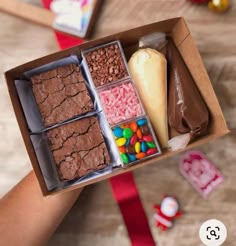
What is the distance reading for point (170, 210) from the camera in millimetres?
1019

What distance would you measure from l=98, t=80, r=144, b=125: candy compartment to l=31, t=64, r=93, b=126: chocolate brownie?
4cm

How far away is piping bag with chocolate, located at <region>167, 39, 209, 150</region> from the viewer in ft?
3.05

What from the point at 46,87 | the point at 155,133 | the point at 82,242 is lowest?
the point at 82,242

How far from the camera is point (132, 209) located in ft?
3.43

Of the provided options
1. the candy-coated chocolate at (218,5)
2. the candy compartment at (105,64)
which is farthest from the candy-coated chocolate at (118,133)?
the candy-coated chocolate at (218,5)

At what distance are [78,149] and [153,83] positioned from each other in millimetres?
212

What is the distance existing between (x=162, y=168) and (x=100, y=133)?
7.5 inches

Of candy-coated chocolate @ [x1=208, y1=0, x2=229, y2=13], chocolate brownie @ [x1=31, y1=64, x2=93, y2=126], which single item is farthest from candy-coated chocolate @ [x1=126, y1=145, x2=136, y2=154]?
candy-coated chocolate @ [x1=208, y1=0, x2=229, y2=13]

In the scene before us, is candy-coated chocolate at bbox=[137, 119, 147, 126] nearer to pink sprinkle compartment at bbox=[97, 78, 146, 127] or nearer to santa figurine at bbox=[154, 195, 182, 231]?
pink sprinkle compartment at bbox=[97, 78, 146, 127]

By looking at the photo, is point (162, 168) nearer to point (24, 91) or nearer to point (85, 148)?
point (85, 148)

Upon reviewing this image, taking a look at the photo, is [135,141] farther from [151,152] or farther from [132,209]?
[132,209]

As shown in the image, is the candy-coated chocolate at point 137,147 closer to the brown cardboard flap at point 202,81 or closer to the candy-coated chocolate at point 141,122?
the candy-coated chocolate at point 141,122

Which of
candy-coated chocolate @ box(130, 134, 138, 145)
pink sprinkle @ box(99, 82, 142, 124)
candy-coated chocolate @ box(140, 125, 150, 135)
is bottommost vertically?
candy-coated chocolate @ box(130, 134, 138, 145)

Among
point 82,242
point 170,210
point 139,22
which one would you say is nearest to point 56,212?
point 82,242
